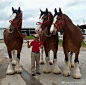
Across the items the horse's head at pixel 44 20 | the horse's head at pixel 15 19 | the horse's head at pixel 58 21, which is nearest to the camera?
the horse's head at pixel 58 21

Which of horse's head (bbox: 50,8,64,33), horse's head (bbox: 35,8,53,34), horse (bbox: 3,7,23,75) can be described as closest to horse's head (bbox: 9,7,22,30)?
horse (bbox: 3,7,23,75)

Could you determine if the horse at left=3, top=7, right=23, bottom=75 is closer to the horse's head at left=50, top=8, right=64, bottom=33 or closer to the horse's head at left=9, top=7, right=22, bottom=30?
the horse's head at left=9, top=7, right=22, bottom=30

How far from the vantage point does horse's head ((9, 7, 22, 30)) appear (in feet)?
18.1

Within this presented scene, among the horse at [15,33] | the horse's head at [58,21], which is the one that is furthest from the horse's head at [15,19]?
the horse's head at [58,21]

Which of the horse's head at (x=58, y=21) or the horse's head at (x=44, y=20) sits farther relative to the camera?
the horse's head at (x=44, y=20)

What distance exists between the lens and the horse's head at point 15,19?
18.1ft

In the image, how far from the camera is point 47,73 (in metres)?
6.06

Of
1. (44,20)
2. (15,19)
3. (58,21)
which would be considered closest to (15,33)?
(15,19)

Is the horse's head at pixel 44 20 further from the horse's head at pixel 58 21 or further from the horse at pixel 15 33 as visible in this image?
the horse at pixel 15 33

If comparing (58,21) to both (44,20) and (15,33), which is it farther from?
(15,33)

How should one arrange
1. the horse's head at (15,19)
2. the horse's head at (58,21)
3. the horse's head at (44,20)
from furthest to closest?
the horse's head at (15,19)
the horse's head at (44,20)
the horse's head at (58,21)

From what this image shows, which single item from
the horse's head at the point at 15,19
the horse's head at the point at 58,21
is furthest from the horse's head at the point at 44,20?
the horse's head at the point at 15,19

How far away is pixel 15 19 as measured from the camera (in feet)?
18.4

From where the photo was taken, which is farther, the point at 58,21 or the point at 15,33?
the point at 15,33
